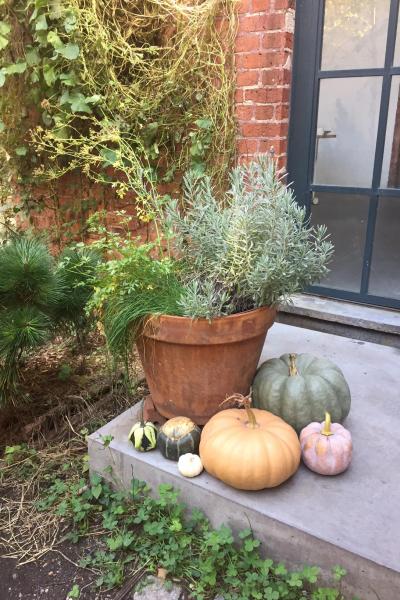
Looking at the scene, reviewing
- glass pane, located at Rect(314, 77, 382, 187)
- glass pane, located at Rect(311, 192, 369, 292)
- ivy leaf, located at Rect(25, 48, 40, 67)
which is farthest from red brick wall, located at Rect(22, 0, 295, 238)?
ivy leaf, located at Rect(25, 48, 40, 67)

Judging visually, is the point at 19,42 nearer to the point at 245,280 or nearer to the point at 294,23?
the point at 294,23

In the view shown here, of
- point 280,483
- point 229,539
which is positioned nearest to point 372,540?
point 280,483

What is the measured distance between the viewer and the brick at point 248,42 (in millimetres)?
2510

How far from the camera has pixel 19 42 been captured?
2.93 meters

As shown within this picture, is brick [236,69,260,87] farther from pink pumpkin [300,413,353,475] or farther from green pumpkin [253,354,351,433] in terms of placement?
pink pumpkin [300,413,353,475]

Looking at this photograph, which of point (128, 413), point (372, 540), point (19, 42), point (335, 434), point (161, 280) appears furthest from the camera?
point (19, 42)

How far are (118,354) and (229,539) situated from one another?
71cm

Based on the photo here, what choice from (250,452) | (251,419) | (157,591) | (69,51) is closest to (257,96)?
(69,51)

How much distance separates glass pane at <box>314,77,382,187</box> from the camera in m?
2.50

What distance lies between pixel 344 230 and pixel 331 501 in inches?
66.5

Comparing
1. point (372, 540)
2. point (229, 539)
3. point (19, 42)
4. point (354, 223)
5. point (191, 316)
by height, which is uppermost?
point (19, 42)

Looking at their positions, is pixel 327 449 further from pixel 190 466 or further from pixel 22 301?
pixel 22 301

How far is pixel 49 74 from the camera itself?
2.78 metres

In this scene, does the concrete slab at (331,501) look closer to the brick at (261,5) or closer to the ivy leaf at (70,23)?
the brick at (261,5)
